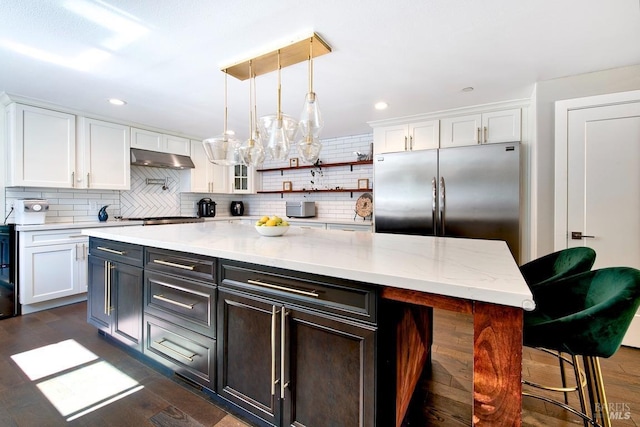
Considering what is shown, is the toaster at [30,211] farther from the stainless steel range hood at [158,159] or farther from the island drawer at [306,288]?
the island drawer at [306,288]

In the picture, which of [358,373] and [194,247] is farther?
[194,247]

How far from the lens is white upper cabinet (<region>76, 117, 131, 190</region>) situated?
11.3 ft

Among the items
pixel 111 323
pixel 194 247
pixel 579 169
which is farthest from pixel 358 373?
pixel 579 169

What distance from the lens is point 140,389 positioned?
5.82 feet

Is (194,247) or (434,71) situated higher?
(434,71)

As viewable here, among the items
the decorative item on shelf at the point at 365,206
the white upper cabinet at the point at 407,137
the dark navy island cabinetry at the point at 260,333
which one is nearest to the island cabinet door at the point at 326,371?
the dark navy island cabinetry at the point at 260,333

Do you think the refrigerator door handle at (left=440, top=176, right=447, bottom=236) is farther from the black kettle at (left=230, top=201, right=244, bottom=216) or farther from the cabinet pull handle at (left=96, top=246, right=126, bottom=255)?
the black kettle at (left=230, top=201, right=244, bottom=216)

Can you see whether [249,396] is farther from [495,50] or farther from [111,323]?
[495,50]

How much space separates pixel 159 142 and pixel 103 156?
2.50ft

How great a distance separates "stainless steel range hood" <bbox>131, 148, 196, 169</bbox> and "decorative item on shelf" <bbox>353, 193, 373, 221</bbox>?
2.62m

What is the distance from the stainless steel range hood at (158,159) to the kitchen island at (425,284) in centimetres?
249

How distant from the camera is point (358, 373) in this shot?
1.15 m

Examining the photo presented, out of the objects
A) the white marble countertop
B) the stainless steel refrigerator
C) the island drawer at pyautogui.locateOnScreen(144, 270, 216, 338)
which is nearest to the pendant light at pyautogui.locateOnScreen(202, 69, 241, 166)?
the white marble countertop

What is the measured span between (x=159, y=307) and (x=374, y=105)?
277 centimetres
